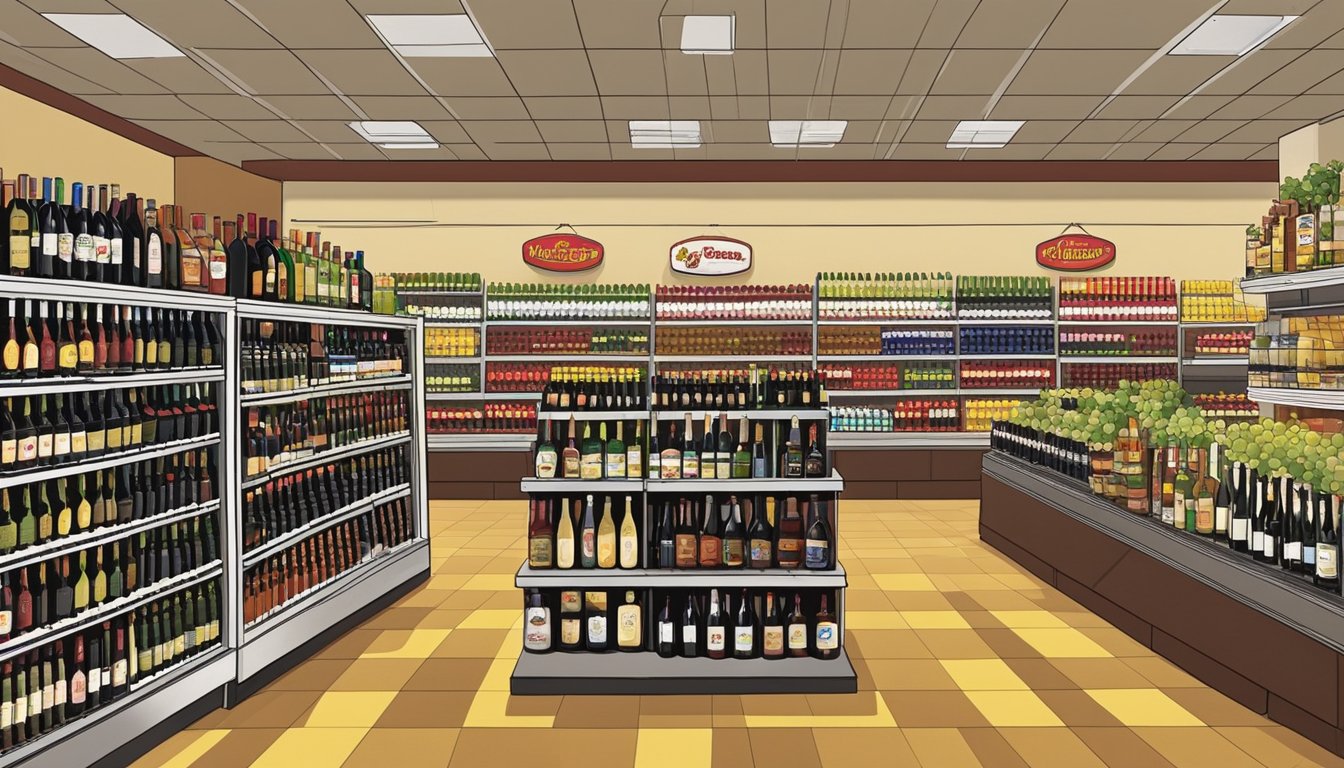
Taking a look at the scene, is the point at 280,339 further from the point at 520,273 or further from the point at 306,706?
the point at 520,273

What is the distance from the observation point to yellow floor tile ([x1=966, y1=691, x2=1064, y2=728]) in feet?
11.8

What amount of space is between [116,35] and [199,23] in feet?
2.48

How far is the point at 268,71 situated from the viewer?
649 cm

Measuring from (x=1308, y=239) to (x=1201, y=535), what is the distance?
5.30ft

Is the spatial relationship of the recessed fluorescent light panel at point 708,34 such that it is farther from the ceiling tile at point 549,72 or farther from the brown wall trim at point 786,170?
the brown wall trim at point 786,170

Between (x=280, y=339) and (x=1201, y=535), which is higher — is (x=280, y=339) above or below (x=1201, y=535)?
above

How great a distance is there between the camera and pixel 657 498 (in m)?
4.17

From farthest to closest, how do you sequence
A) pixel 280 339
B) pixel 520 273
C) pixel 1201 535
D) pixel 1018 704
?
pixel 520 273 < pixel 280 339 < pixel 1201 535 < pixel 1018 704

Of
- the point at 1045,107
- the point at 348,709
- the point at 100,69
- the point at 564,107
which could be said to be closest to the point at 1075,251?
the point at 1045,107

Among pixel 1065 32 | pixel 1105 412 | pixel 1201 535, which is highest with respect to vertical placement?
pixel 1065 32

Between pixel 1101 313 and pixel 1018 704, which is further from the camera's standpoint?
pixel 1101 313

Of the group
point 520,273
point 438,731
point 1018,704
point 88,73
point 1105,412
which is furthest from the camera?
point 520,273

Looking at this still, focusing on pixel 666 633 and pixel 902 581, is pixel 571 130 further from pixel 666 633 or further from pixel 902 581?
pixel 666 633

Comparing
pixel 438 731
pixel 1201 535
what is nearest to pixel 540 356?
pixel 438 731
